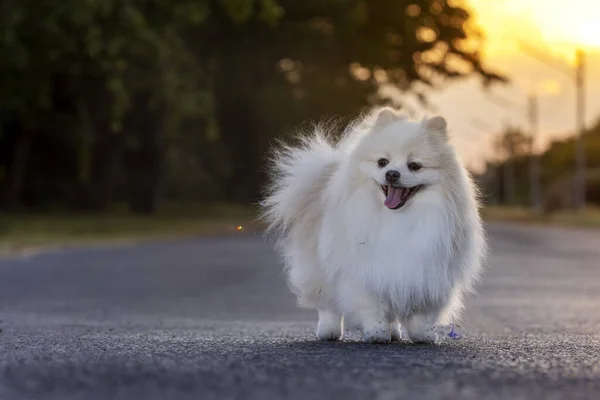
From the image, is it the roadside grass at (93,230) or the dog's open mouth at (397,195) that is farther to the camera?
the roadside grass at (93,230)

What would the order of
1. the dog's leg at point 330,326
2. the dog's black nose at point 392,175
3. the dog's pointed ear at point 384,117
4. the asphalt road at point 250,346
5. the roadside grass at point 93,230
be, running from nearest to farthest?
the asphalt road at point 250,346 → the dog's black nose at point 392,175 → the dog's pointed ear at point 384,117 → the dog's leg at point 330,326 → the roadside grass at point 93,230

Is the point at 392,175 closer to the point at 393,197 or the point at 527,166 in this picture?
the point at 393,197

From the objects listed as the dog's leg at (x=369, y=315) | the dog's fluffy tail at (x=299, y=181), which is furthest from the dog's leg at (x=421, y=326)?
the dog's fluffy tail at (x=299, y=181)

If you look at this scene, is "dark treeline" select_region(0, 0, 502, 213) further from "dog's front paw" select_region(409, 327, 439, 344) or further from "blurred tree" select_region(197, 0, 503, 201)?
"dog's front paw" select_region(409, 327, 439, 344)

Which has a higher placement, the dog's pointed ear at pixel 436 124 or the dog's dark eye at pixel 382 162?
the dog's pointed ear at pixel 436 124

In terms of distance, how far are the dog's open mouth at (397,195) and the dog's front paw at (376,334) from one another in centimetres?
81

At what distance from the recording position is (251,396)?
5.80 metres

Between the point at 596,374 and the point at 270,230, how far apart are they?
377 centimetres

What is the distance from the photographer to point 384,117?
8859 mm

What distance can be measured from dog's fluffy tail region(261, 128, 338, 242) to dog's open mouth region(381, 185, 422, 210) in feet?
2.92

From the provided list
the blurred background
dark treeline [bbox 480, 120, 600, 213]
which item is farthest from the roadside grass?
dark treeline [bbox 480, 120, 600, 213]

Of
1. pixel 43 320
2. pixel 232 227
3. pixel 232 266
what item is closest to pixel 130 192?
pixel 232 227

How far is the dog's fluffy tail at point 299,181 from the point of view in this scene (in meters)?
9.41

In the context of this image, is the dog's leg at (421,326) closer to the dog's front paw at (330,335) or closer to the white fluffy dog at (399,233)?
the white fluffy dog at (399,233)
